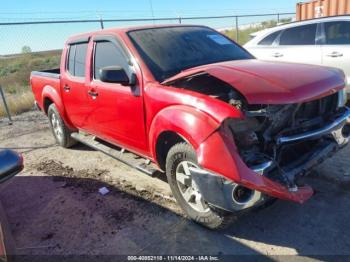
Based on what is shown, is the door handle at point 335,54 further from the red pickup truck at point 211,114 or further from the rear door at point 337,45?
the red pickup truck at point 211,114

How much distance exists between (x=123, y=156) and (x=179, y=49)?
150 centimetres

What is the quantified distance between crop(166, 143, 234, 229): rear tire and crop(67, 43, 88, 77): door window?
231 centimetres

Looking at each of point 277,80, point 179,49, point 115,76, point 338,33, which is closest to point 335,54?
point 338,33

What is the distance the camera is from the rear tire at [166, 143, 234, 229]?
3290mm

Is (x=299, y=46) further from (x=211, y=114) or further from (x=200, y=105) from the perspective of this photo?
(x=211, y=114)

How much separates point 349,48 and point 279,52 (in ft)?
4.61

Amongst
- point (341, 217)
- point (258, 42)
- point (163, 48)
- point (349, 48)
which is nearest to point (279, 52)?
point (258, 42)

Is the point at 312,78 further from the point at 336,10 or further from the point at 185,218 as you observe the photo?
the point at 336,10

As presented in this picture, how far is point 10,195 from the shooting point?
484 centimetres

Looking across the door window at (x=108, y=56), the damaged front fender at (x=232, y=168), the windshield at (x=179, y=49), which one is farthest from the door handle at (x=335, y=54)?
the damaged front fender at (x=232, y=168)

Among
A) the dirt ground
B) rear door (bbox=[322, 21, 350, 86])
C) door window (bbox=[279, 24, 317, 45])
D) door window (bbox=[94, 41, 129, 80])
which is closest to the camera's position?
the dirt ground

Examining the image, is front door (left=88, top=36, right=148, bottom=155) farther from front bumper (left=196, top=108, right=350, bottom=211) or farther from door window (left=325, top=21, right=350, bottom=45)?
door window (left=325, top=21, right=350, bottom=45)

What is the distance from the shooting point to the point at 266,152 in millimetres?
3215

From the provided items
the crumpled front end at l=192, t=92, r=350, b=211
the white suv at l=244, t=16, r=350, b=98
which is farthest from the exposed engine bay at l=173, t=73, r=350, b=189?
the white suv at l=244, t=16, r=350, b=98
